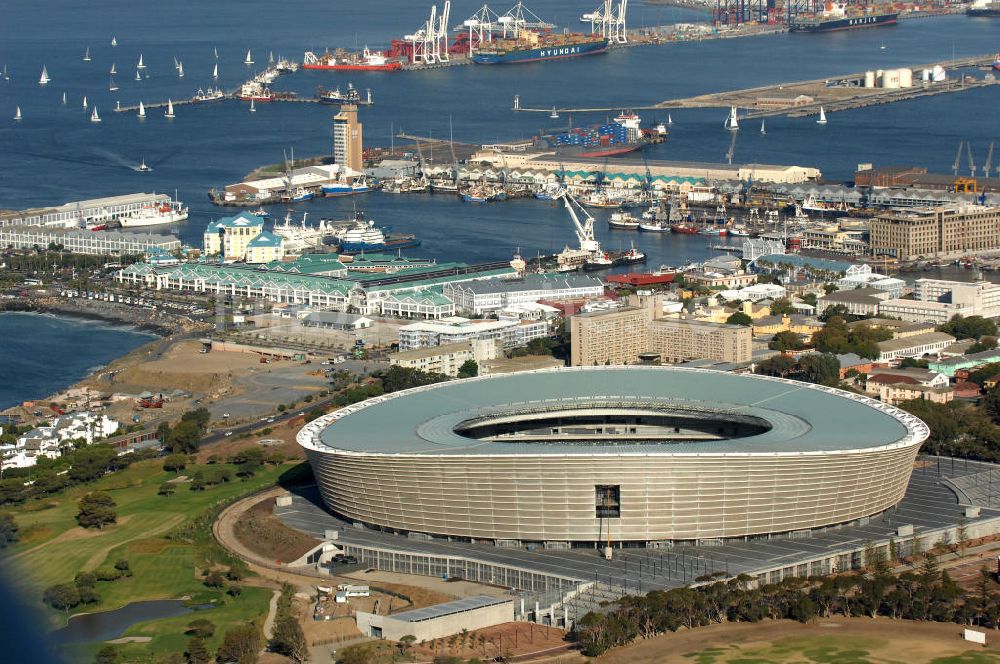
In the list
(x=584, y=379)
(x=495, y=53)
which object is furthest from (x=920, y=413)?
(x=495, y=53)

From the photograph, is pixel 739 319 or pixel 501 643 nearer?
pixel 501 643

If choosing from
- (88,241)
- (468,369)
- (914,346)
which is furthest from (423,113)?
(914,346)

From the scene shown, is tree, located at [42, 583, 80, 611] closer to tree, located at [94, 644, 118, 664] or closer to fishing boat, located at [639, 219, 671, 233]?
tree, located at [94, 644, 118, 664]

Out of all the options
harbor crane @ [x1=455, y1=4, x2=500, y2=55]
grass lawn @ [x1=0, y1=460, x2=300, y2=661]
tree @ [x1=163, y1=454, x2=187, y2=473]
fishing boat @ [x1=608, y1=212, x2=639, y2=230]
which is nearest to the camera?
grass lawn @ [x1=0, y1=460, x2=300, y2=661]

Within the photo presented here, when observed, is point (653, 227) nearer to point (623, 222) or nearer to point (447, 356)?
point (623, 222)

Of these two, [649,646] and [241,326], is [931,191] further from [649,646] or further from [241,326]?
[649,646]

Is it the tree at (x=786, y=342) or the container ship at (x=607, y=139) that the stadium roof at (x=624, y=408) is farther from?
the container ship at (x=607, y=139)

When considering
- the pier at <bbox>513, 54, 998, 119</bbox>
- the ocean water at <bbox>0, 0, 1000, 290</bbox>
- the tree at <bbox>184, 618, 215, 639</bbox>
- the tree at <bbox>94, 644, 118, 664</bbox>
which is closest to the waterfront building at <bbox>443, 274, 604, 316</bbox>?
the ocean water at <bbox>0, 0, 1000, 290</bbox>
